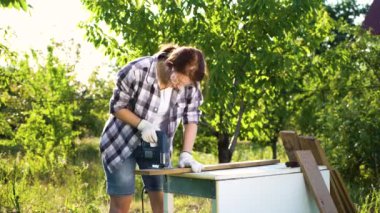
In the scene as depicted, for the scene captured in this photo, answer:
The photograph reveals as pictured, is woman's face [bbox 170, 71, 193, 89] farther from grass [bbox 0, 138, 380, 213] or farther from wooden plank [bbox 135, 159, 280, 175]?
grass [bbox 0, 138, 380, 213]

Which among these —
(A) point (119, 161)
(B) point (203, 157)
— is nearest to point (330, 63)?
(A) point (119, 161)

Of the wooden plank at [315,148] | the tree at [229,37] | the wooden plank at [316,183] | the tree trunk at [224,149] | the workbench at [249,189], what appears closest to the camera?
the workbench at [249,189]

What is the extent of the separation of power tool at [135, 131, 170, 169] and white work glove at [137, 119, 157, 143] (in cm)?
3

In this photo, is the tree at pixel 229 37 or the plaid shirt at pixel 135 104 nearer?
the plaid shirt at pixel 135 104

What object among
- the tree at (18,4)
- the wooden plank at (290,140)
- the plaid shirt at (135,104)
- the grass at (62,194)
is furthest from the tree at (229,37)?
the tree at (18,4)

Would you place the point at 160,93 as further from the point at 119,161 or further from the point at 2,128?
the point at 2,128

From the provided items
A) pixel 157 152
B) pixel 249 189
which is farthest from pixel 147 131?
pixel 249 189

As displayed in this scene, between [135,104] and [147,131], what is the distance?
232mm

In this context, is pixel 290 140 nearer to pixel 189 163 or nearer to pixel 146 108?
pixel 189 163

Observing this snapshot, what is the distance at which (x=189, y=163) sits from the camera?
353 centimetres

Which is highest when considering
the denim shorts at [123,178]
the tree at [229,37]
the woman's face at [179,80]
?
the tree at [229,37]

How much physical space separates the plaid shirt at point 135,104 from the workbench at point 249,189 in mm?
294

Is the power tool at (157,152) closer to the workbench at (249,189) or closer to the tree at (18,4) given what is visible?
the workbench at (249,189)

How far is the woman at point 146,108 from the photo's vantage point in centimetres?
344
